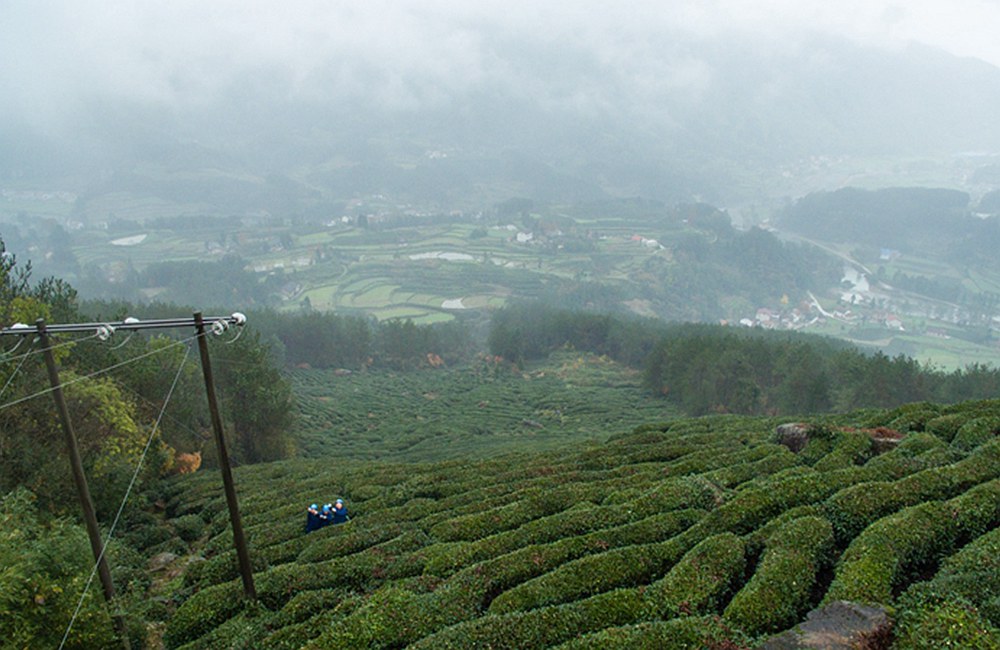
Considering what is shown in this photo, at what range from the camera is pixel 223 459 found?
12969 millimetres

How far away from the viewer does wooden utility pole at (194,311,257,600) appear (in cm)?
1230

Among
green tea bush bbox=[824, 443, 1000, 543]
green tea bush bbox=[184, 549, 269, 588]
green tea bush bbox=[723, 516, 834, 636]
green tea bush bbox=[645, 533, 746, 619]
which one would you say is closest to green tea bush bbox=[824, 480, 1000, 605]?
green tea bush bbox=[723, 516, 834, 636]

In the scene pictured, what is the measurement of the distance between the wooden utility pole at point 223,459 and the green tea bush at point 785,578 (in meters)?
11.5

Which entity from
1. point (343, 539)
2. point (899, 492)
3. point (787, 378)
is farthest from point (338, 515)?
point (787, 378)

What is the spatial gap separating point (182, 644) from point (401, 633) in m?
6.63

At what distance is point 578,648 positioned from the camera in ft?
36.2

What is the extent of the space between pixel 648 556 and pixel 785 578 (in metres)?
3.30

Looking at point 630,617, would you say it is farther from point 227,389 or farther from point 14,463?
point 227,389

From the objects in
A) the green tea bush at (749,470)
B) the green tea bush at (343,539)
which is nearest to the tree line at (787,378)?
the green tea bush at (749,470)

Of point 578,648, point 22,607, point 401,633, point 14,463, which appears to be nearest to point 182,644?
point 22,607

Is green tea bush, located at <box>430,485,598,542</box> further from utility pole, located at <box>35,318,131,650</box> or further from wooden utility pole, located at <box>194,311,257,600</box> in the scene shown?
utility pole, located at <box>35,318,131,650</box>

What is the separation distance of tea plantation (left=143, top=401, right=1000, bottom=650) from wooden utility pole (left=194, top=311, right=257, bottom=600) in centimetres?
104

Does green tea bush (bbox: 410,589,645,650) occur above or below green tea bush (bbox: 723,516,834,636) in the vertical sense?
above

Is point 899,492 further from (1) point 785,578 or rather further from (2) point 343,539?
(2) point 343,539
